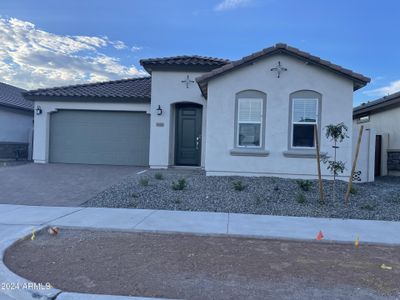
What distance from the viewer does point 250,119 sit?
40.4 ft

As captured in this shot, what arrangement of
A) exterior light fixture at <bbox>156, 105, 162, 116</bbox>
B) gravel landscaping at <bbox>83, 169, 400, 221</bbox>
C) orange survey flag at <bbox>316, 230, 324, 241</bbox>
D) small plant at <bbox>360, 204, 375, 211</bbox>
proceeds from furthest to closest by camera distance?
exterior light fixture at <bbox>156, 105, 162, 116</bbox>
small plant at <bbox>360, 204, 375, 211</bbox>
gravel landscaping at <bbox>83, 169, 400, 221</bbox>
orange survey flag at <bbox>316, 230, 324, 241</bbox>

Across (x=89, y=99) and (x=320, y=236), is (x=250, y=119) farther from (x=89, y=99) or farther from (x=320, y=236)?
(x=89, y=99)

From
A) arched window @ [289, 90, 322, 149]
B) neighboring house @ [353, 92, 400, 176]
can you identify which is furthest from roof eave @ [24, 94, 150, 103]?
neighboring house @ [353, 92, 400, 176]

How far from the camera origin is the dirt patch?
448 centimetres

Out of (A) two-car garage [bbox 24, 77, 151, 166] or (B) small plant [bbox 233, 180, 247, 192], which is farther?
(A) two-car garage [bbox 24, 77, 151, 166]

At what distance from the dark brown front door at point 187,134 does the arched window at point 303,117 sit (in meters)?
4.62

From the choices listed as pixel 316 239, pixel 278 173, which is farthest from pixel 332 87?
pixel 316 239

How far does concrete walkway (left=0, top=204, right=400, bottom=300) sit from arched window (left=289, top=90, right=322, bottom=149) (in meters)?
4.36

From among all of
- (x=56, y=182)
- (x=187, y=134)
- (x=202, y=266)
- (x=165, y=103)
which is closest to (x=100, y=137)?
(x=165, y=103)

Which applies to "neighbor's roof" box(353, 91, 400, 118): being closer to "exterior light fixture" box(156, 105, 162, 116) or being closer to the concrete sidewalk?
the concrete sidewalk

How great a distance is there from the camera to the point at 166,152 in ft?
50.2

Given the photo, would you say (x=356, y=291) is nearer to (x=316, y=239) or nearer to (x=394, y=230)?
(x=316, y=239)

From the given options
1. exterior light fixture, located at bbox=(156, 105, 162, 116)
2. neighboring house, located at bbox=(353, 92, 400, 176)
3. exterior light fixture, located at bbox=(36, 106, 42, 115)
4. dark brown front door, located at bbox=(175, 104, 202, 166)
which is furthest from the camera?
exterior light fixture, located at bbox=(36, 106, 42, 115)

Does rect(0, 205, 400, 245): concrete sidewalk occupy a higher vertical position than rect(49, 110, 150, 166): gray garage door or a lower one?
lower
